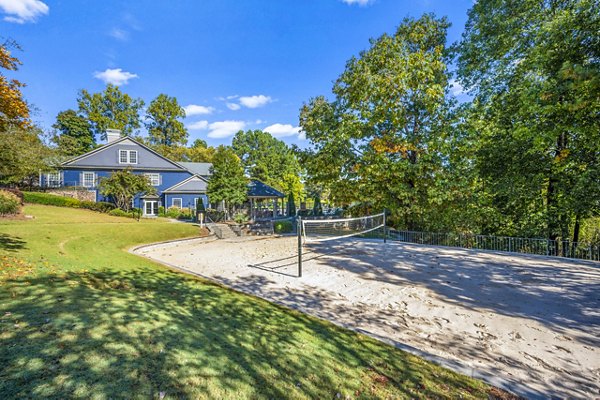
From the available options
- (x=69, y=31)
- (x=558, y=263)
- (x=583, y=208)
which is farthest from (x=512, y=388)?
(x=69, y=31)

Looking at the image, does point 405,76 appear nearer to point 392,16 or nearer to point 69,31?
point 392,16

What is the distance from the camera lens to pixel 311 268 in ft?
32.8

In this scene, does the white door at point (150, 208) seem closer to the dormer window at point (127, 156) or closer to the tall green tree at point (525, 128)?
the dormer window at point (127, 156)

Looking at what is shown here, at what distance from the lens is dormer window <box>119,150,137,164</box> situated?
3114cm

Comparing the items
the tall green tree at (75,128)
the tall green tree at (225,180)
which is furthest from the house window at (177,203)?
the tall green tree at (75,128)

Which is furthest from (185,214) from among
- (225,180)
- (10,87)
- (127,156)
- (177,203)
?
(10,87)

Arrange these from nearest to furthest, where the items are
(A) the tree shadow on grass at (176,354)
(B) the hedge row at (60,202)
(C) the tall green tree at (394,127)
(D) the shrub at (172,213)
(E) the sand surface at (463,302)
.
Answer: (A) the tree shadow on grass at (176,354) → (E) the sand surface at (463,302) → (C) the tall green tree at (394,127) → (B) the hedge row at (60,202) → (D) the shrub at (172,213)

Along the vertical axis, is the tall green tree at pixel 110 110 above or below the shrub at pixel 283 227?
above

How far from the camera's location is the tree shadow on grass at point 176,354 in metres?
2.62

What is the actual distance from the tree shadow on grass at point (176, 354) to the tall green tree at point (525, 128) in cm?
954

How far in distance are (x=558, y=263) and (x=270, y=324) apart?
11962 millimetres

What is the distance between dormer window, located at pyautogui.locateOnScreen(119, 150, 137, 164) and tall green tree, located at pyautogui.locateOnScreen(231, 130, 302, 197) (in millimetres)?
23669

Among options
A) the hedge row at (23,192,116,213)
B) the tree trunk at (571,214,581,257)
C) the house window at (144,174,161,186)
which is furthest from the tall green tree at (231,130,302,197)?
the tree trunk at (571,214,581,257)

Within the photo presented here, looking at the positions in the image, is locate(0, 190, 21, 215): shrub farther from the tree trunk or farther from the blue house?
the tree trunk
